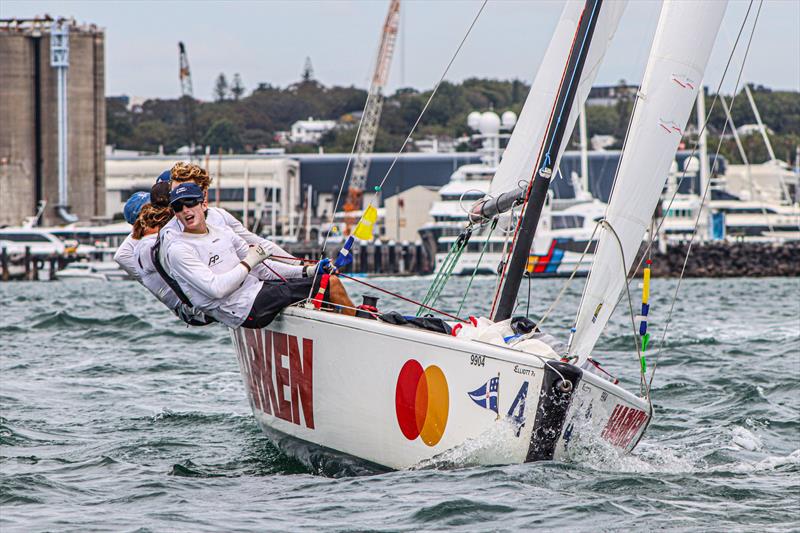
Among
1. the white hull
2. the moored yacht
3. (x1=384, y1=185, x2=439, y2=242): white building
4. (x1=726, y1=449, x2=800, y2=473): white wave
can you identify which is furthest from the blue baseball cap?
(x1=384, y1=185, x2=439, y2=242): white building

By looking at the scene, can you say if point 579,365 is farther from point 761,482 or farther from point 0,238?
point 0,238

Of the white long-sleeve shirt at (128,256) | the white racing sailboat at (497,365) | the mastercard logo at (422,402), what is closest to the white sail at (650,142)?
the white racing sailboat at (497,365)

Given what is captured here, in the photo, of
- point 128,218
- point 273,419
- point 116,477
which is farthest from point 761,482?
point 128,218

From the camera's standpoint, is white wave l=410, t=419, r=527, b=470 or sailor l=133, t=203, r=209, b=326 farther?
sailor l=133, t=203, r=209, b=326

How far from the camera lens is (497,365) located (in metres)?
6.04

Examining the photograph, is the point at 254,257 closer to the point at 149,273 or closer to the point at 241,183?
the point at 149,273

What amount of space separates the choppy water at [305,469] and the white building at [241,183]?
208 ft

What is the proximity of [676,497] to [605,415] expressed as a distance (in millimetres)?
548

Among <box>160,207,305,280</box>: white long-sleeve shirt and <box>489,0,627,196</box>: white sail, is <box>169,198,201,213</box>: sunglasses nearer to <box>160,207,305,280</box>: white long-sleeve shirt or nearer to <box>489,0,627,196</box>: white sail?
<box>160,207,305,280</box>: white long-sleeve shirt

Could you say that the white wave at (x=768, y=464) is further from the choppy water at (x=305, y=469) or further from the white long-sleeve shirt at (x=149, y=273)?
the white long-sleeve shirt at (x=149, y=273)

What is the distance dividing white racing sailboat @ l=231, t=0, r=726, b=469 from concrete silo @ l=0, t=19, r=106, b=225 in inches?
2304

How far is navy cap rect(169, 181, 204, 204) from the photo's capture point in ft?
22.3

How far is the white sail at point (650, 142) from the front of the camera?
6.79 meters

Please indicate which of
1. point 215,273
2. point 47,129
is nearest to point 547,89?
point 215,273
